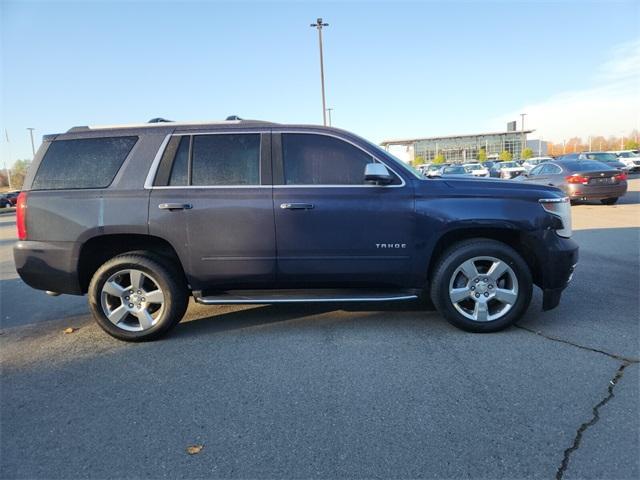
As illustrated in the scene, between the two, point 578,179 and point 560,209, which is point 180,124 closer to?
point 560,209

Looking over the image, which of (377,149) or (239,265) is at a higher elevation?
(377,149)

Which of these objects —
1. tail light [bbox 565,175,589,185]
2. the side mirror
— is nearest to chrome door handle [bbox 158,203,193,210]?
the side mirror

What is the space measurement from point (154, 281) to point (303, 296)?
4.49 feet

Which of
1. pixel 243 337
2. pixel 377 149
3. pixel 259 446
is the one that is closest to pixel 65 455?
pixel 259 446

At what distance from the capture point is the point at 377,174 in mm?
3852

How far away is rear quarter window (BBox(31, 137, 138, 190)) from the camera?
A: 4086 millimetres

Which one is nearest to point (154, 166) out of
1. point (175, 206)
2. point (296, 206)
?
point (175, 206)

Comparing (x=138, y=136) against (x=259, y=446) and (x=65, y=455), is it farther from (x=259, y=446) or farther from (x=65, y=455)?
(x=259, y=446)

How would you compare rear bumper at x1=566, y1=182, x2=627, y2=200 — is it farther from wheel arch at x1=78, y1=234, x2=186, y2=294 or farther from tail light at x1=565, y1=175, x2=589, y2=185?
wheel arch at x1=78, y1=234, x2=186, y2=294

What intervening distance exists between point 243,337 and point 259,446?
1665 mm

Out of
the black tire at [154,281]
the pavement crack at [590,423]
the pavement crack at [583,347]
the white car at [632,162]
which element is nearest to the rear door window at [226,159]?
the black tire at [154,281]

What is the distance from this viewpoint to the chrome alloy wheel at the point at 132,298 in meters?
4.04

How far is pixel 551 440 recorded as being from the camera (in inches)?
97.3

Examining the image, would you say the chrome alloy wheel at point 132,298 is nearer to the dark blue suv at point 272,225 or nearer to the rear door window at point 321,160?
the dark blue suv at point 272,225
